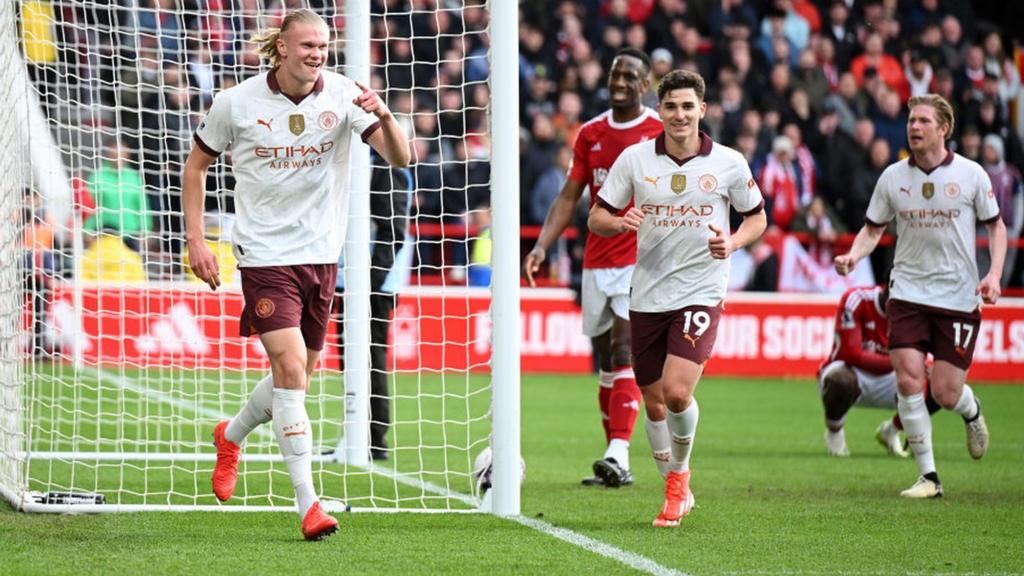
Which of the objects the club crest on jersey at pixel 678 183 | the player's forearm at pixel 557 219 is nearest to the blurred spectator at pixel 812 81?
the player's forearm at pixel 557 219

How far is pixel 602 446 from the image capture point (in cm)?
1179

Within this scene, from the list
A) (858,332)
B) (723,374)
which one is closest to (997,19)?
(723,374)

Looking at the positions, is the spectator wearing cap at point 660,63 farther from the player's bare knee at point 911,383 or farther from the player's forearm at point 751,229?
the player's forearm at point 751,229

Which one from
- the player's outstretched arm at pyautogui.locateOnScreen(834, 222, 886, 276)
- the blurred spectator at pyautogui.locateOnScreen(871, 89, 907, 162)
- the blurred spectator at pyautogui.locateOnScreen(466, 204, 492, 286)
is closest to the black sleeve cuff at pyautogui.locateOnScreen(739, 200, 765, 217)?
the player's outstretched arm at pyautogui.locateOnScreen(834, 222, 886, 276)

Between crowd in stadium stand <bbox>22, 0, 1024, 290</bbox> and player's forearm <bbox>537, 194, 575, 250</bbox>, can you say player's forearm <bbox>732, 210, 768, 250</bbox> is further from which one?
crowd in stadium stand <bbox>22, 0, 1024, 290</bbox>

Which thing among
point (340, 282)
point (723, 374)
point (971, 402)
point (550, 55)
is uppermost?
point (550, 55)

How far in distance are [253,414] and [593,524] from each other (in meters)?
1.68

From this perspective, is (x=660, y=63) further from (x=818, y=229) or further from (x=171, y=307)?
(x=171, y=307)

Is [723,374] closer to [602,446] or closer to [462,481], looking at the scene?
[602,446]

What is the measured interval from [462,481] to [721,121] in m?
11.8

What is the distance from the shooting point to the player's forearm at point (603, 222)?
7488mm

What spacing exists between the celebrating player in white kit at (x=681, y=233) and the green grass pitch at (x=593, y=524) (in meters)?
0.62

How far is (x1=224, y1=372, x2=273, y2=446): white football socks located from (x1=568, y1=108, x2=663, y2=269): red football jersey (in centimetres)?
275

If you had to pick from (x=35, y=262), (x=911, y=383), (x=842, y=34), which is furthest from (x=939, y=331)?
(x=842, y=34)
